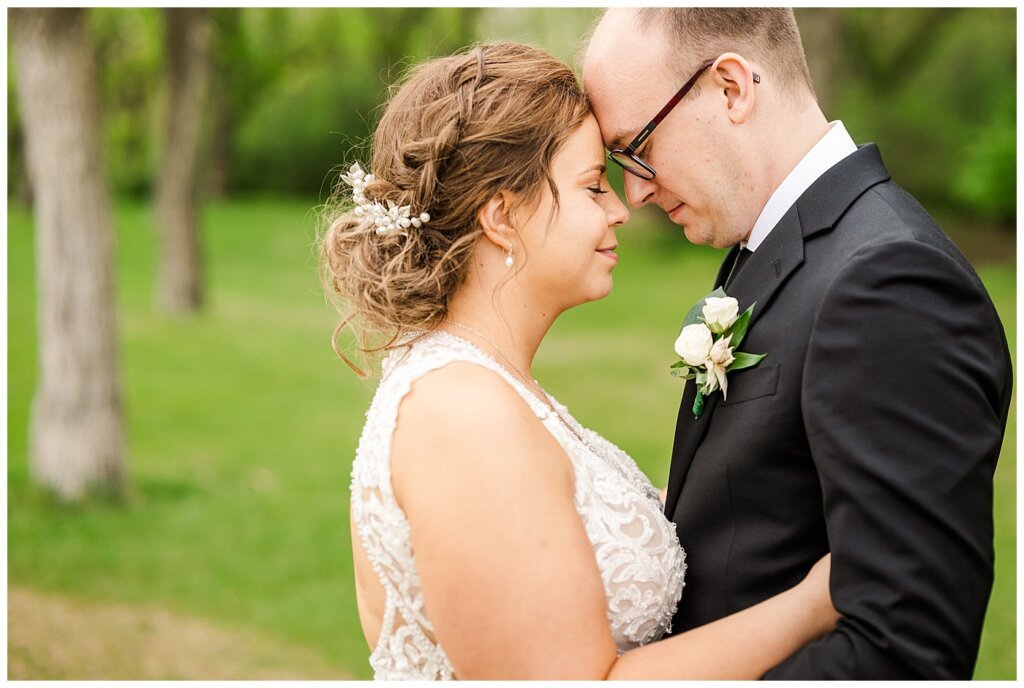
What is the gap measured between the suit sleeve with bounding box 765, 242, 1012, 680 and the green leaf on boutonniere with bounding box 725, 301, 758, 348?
351 millimetres

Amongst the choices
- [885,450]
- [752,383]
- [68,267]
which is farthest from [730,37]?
[68,267]

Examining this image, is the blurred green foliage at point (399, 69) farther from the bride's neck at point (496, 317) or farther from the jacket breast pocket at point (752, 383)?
the jacket breast pocket at point (752, 383)

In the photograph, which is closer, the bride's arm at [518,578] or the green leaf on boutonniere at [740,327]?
the bride's arm at [518,578]

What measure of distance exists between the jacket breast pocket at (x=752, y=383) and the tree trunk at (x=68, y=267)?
19.2 ft

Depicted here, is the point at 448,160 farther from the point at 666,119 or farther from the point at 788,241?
the point at 788,241

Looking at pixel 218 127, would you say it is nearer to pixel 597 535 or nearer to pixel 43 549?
pixel 43 549

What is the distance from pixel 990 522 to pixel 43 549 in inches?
247

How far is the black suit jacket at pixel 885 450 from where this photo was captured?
196cm

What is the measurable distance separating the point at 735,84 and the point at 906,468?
1092 millimetres

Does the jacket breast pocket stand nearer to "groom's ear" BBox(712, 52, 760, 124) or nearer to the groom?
the groom

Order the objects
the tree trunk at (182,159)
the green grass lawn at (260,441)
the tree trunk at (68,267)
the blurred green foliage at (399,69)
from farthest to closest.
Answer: the blurred green foliage at (399,69)
the tree trunk at (182,159)
the tree trunk at (68,267)
the green grass lawn at (260,441)

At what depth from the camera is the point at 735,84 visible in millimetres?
2566

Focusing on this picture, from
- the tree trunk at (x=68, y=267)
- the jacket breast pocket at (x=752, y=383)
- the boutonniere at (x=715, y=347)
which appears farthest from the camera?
the tree trunk at (x=68, y=267)

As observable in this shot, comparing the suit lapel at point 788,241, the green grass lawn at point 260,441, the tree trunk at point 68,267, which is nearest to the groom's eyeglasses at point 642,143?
the suit lapel at point 788,241
